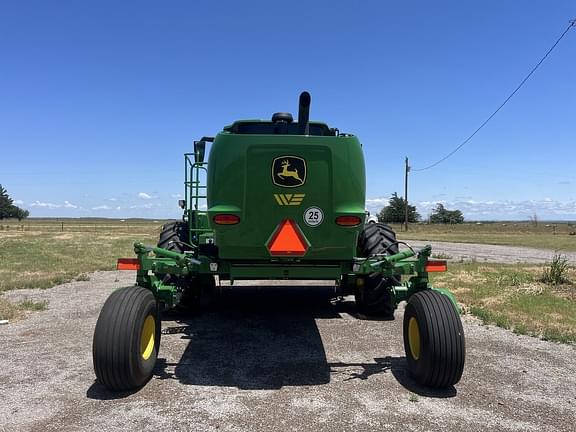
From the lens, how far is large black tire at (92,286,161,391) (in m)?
4.11

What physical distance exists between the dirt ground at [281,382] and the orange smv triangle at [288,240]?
1.25 metres

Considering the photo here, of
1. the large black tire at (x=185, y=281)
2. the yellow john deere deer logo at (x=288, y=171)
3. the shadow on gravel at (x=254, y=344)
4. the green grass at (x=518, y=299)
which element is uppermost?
the yellow john deere deer logo at (x=288, y=171)

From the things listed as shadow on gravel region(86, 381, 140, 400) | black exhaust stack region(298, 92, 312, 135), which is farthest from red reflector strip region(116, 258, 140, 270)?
black exhaust stack region(298, 92, 312, 135)

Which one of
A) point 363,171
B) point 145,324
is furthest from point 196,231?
point 363,171

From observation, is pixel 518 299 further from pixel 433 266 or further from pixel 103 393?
pixel 103 393

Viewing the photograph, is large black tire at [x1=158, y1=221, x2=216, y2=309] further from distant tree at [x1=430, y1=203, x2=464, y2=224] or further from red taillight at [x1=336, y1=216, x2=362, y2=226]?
distant tree at [x1=430, y1=203, x2=464, y2=224]

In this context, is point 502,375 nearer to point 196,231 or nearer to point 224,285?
point 196,231

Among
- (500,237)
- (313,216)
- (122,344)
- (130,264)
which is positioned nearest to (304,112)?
(313,216)

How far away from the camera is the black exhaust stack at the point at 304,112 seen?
544 cm

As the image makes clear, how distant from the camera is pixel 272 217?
4852mm

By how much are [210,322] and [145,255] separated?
2372mm

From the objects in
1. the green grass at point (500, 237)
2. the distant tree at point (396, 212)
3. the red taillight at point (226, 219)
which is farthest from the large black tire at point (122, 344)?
the distant tree at point (396, 212)

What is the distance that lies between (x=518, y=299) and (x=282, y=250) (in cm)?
586

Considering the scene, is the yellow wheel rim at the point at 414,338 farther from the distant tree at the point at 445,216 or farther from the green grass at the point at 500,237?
the distant tree at the point at 445,216
